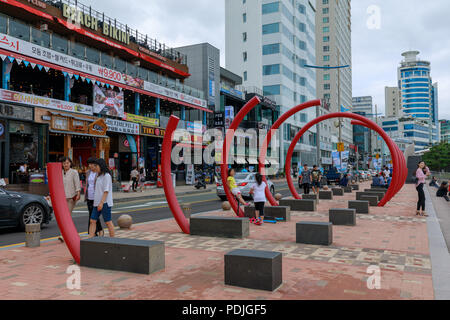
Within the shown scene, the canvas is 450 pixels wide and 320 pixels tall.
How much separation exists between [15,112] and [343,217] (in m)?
19.5

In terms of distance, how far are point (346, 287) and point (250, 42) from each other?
6230 cm

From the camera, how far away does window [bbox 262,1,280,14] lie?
60438 millimetres

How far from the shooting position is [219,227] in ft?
28.7

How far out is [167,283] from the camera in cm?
512

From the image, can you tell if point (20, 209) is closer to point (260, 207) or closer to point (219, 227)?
point (219, 227)

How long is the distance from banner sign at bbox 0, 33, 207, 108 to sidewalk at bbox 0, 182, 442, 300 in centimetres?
1722

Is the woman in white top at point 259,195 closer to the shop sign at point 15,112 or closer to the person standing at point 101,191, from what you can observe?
the person standing at point 101,191

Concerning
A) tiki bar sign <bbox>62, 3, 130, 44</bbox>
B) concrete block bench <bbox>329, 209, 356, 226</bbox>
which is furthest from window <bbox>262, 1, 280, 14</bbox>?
concrete block bench <bbox>329, 209, 356, 226</bbox>

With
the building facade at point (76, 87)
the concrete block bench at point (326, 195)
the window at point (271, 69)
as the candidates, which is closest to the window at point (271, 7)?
the window at point (271, 69)

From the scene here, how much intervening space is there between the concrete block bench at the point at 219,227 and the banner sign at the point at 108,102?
20351 millimetres

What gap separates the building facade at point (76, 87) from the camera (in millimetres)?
21484

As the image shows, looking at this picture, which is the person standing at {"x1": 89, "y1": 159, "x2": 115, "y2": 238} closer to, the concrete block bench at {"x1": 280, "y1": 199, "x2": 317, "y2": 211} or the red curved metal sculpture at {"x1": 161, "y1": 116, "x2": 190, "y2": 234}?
the red curved metal sculpture at {"x1": 161, "y1": 116, "x2": 190, "y2": 234}
